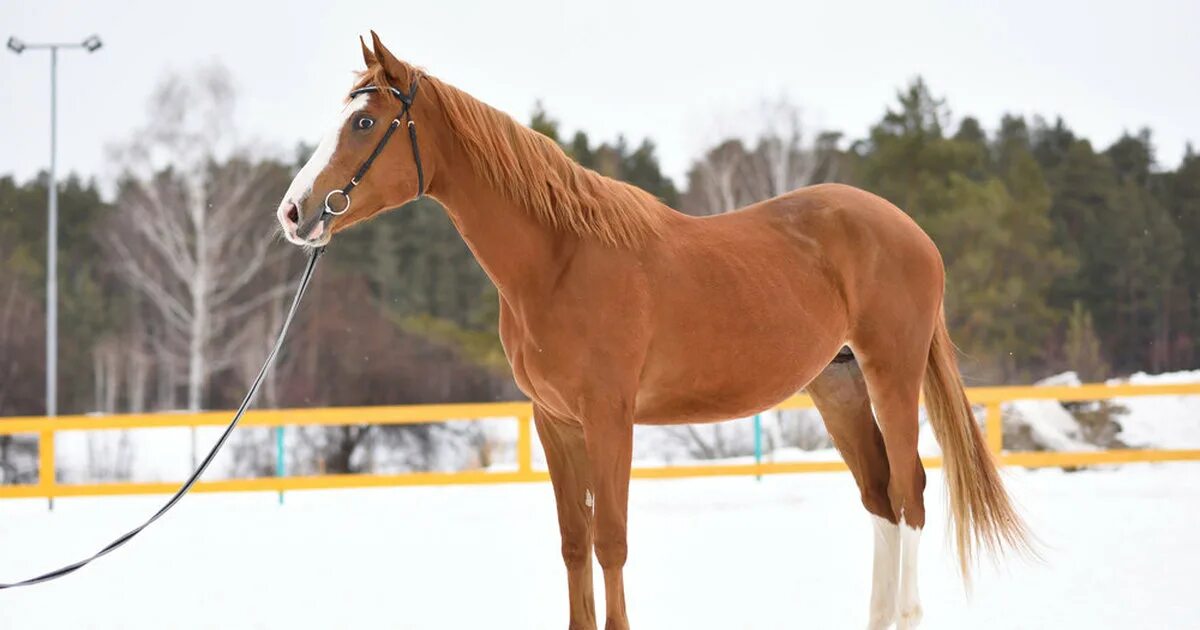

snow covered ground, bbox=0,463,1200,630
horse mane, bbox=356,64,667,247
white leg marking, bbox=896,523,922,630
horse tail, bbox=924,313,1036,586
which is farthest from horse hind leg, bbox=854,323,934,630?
horse mane, bbox=356,64,667,247

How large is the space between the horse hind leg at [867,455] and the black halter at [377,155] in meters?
1.63

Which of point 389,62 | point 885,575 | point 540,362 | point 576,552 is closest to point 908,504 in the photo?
point 885,575

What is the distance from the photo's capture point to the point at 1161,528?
18.3 ft

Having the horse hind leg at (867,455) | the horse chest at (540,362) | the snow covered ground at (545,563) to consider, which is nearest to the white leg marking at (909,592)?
the horse hind leg at (867,455)

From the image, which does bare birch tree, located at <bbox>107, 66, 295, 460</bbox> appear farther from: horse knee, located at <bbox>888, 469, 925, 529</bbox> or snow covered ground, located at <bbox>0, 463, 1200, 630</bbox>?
horse knee, located at <bbox>888, 469, 925, 529</bbox>

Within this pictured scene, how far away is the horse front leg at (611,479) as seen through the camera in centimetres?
268

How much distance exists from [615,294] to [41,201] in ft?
50.6

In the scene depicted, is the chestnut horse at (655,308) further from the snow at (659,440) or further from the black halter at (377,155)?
the snow at (659,440)

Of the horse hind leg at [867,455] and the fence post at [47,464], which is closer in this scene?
the horse hind leg at [867,455]

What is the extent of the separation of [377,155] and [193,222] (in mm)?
13650

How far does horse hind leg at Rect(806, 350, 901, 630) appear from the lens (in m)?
3.36

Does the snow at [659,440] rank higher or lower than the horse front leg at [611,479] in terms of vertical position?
lower

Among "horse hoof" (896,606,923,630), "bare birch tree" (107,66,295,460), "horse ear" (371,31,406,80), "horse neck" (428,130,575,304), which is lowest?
"horse hoof" (896,606,923,630)

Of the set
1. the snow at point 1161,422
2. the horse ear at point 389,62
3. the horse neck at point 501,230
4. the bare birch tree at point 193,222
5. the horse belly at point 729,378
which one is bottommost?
the snow at point 1161,422
